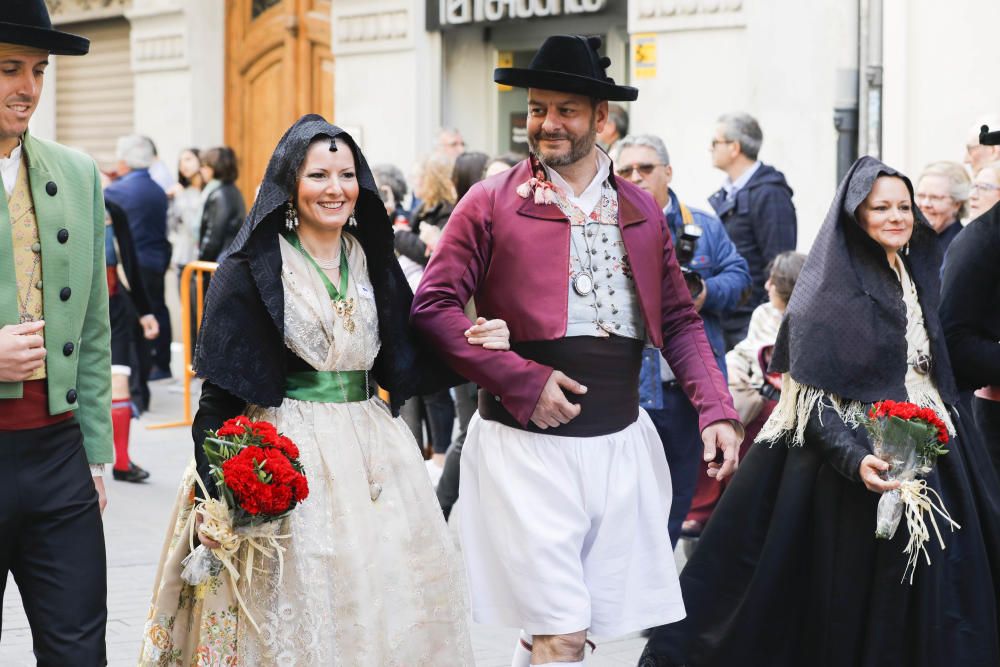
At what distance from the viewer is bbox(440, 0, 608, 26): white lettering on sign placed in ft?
41.6

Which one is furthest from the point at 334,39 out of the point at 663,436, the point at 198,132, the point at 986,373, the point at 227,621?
the point at 227,621

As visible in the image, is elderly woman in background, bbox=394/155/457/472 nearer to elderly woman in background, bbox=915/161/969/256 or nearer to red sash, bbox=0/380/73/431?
elderly woman in background, bbox=915/161/969/256

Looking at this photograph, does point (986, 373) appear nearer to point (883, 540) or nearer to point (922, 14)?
point (883, 540)

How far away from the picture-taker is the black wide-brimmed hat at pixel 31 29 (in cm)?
402

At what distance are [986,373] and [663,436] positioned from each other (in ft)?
5.05

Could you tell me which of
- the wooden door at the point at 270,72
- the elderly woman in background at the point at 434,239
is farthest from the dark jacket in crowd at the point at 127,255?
the wooden door at the point at 270,72

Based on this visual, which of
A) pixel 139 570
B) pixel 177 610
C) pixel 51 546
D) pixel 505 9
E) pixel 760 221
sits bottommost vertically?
pixel 139 570

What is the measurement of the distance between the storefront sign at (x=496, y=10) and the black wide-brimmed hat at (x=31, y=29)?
8.69 m

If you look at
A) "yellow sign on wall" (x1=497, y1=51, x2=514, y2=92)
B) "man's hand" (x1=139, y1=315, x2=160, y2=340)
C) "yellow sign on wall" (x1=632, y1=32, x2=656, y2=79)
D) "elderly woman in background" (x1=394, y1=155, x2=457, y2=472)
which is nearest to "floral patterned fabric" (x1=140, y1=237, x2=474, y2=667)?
"elderly woman in background" (x1=394, y1=155, x2=457, y2=472)

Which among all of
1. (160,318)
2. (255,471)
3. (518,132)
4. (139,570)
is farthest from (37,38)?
(160,318)

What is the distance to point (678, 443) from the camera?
22.5ft

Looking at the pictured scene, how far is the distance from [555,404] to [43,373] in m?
1.42

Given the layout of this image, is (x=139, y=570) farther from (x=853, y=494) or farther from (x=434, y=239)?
(x=853, y=494)

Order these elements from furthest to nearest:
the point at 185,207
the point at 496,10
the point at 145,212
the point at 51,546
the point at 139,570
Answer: the point at 185,207
the point at 496,10
the point at 145,212
the point at 139,570
the point at 51,546
